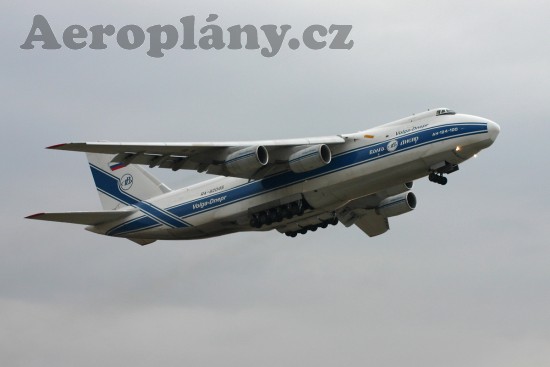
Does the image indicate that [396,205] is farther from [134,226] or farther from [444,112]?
[134,226]

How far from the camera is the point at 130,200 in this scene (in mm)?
39938

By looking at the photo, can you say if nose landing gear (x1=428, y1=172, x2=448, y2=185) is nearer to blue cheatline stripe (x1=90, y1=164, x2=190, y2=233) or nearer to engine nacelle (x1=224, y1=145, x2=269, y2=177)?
engine nacelle (x1=224, y1=145, x2=269, y2=177)

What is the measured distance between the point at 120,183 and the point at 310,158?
28.2ft

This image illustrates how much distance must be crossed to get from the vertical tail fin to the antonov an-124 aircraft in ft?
2.72

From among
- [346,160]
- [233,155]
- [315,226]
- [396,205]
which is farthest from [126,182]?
[346,160]

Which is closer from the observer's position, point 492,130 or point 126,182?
point 492,130

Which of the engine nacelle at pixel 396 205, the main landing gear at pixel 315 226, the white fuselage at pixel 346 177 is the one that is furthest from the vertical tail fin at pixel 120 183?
the engine nacelle at pixel 396 205

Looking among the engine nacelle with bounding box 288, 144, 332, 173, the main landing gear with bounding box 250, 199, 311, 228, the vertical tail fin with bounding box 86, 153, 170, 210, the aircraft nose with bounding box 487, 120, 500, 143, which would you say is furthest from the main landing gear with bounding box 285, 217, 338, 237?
the aircraft nose with bounding box 487, 120, 500, 143

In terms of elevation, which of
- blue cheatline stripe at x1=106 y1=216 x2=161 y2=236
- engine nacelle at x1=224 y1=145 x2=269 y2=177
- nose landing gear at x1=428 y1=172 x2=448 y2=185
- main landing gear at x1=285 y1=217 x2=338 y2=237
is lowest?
nose landing gear at x1=428 y1=172 x2=448 y2=185

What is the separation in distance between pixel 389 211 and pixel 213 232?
546 centimetres

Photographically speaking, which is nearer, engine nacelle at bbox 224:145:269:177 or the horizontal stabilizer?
engine nacelle at bbox 224:145:269:177

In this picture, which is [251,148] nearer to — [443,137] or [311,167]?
[311,167]

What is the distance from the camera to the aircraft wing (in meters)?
34.2

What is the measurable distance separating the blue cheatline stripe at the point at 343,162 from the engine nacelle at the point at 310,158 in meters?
0.55
